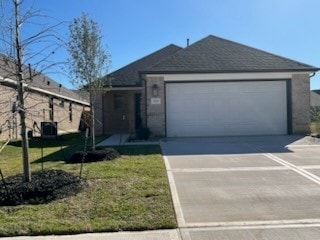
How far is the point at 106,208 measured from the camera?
6137mm

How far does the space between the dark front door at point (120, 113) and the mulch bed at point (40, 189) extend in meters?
15.1

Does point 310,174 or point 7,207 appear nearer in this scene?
point 7,207

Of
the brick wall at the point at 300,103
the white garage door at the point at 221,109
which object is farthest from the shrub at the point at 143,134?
the brick wall at the point at 300,103

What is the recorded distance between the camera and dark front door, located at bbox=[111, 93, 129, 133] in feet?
76.3

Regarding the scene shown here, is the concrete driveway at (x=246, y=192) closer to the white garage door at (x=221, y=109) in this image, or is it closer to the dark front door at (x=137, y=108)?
the white garage door at (x=221, y=109)

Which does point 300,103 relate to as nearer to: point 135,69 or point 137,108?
point 137,108

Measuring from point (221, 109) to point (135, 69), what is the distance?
853cm

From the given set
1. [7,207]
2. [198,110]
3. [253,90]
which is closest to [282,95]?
[253,90]

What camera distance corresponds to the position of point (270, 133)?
17672mm

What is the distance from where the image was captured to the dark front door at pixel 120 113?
76.3 feet

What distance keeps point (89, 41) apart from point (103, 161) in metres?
3.97

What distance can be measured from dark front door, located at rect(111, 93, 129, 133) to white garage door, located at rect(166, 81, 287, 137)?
6.36m

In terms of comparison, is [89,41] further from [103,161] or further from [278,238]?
[278,238]

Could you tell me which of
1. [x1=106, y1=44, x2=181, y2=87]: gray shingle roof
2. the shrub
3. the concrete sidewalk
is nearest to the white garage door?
the shrub
